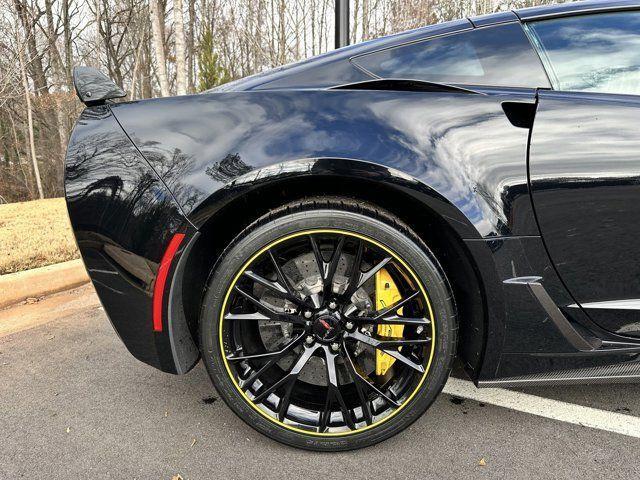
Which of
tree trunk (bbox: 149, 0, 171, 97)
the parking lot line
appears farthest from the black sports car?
tree trunk (bbox: 149, 0, 171, 97)

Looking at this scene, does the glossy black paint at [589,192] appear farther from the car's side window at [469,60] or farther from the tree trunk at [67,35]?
the tree trunk at [67,35]

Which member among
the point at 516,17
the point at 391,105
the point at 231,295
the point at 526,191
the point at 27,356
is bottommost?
the point at 27,356

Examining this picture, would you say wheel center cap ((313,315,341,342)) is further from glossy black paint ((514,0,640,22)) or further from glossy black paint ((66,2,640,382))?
glossy black paint ((514,0,640,22))

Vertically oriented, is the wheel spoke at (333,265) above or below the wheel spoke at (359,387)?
above

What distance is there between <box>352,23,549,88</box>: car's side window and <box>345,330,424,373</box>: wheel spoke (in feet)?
3.11

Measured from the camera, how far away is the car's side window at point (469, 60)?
4.97 feet

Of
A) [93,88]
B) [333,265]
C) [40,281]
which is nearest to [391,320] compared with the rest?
[333,265]

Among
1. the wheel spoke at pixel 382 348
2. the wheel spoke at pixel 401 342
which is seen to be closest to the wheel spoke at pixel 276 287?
the wheel spoke at pixel 382 348

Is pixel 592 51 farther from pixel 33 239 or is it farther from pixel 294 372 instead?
pixel 33 239

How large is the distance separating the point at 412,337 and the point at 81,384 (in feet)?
5.28

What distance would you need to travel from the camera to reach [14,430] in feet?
5.70

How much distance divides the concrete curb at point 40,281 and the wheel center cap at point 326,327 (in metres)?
2.47

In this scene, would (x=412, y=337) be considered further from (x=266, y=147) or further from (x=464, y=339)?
(x=266, y=147)

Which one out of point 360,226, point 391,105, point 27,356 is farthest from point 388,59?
point 27,356
